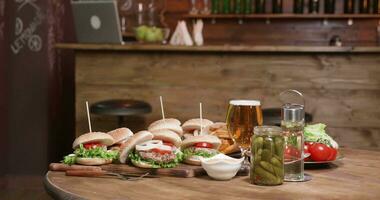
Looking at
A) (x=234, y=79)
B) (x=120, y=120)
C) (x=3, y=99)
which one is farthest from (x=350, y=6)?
(x=3, y=99)

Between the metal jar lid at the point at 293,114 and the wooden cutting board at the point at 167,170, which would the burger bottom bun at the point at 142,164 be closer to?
the wooden cutting board at the point at 167,170

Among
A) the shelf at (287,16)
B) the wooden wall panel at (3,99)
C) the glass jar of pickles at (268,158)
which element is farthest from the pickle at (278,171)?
the shelf at (287,16)

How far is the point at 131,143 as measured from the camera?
183cm

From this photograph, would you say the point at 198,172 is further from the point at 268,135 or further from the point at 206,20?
the point at 206,20

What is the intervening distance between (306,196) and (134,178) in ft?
1.58

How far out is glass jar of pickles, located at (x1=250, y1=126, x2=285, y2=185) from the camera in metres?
1.66

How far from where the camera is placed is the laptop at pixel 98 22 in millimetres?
4387

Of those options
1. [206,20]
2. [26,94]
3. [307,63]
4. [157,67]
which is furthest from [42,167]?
[206,20]

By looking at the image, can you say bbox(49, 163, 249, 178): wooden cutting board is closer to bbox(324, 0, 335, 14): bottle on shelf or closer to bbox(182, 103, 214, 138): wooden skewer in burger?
bbox(182, 103, 214, 138): wooden skewer in burger

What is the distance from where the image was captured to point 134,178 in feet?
5.65

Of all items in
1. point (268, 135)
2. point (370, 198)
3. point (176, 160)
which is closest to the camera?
point (370, 198)

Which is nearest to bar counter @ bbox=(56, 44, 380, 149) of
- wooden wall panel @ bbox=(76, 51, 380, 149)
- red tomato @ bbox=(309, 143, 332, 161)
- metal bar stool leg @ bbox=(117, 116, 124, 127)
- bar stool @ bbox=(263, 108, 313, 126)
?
wooden wall panel @ bbox=(76, 51, 380, 149)

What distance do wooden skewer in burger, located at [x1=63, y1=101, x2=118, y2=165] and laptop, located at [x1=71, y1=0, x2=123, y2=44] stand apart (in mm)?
2549

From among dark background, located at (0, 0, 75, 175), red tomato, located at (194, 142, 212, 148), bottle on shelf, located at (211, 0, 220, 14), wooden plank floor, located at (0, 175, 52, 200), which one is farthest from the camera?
bottle on shelf, located at (211, 0, 220, 14)
